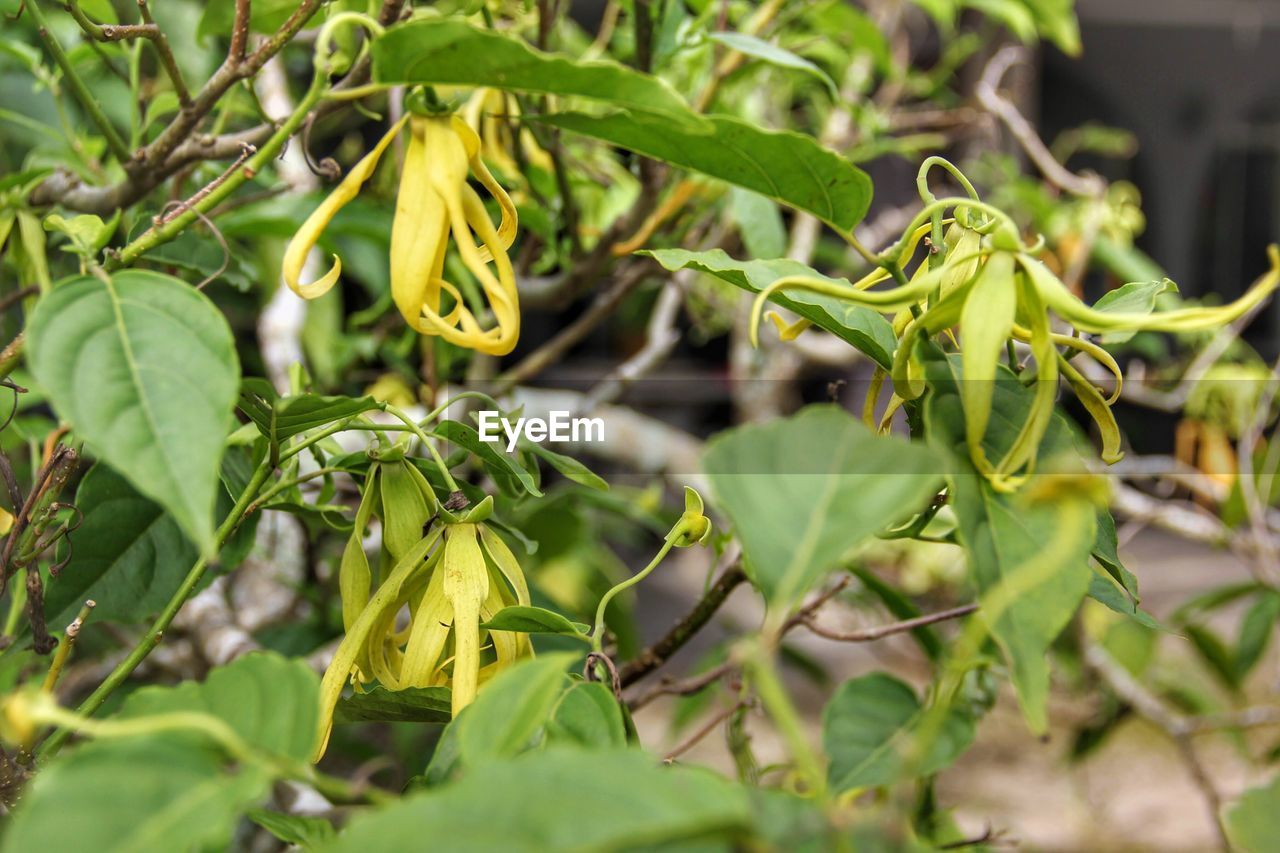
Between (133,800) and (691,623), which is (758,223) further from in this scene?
(133,800)

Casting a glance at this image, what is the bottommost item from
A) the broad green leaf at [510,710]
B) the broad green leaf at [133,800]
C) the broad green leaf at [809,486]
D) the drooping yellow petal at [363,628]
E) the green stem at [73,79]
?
the drooping yellow petal at [363,628]

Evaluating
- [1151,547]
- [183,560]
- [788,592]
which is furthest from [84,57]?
[1151,547]

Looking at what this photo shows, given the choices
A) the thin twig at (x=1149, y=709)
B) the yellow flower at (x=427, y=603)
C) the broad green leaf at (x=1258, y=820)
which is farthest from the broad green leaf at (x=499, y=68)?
the thin twig at (x=1149, y=709)

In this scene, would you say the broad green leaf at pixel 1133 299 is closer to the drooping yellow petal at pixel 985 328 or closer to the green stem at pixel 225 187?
the drooping yellow petal at pixel 985 328

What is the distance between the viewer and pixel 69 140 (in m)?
0.52

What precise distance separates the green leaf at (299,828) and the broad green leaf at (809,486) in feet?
0.43

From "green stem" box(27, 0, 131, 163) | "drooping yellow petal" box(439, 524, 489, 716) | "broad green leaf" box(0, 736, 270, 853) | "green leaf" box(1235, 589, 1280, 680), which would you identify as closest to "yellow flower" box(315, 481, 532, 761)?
"drooping yellow petal" box(439, 524, 489, 716)

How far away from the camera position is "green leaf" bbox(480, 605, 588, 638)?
287 millimetres

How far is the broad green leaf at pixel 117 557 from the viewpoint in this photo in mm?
393

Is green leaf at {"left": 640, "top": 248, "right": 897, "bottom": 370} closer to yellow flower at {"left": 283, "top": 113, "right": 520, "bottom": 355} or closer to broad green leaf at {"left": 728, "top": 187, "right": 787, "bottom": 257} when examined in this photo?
yellow flower at {"left": 283, "top": 113, "right": 520, "bottom": 355}

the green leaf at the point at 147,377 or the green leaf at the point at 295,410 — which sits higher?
the green leaf at the point at 147,377

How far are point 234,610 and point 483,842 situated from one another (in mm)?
587

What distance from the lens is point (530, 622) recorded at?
0.97ft

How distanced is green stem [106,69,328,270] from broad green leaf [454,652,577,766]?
17 cm
